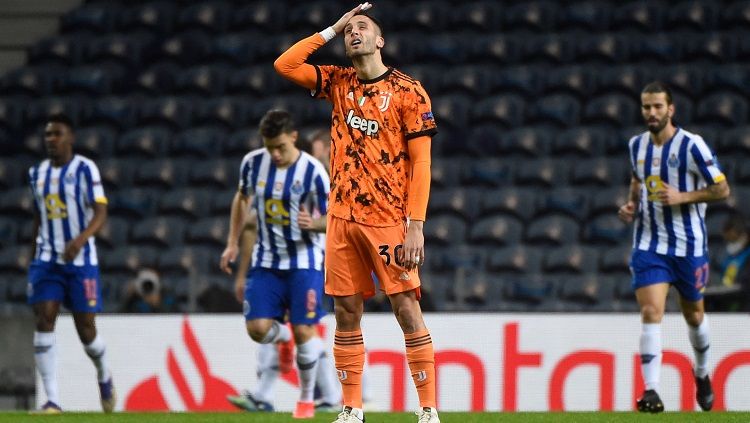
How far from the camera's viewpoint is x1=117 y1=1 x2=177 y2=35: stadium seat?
1496 cm

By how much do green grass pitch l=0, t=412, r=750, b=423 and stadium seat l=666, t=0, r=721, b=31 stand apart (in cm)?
709

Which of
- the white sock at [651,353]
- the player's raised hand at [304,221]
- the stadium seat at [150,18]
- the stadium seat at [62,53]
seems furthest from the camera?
the stadium seat at [150,18]

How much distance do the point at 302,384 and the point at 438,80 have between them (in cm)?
628

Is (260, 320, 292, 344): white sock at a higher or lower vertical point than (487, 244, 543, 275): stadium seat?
lower

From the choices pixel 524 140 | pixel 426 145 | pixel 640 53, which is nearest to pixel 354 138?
pixel 426 145

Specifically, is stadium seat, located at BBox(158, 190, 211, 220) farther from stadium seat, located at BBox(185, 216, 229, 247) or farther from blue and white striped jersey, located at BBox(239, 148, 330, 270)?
blue and white striped jersey, located at BBox(239, 148, 330, 270)

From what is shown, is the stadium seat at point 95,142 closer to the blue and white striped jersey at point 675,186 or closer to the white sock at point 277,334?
the white sock at point 277,334

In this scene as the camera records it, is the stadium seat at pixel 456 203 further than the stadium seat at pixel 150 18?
No

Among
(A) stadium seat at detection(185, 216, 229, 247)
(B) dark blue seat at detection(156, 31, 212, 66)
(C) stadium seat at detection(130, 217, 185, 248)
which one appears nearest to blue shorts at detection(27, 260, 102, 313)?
(A) stadium seat at detection(185, 216, 229, 247)

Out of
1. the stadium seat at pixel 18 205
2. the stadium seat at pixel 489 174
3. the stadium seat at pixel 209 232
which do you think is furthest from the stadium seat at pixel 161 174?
the stadium seat at pixel 489 174

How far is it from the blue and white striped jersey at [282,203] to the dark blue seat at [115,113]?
6405 mm

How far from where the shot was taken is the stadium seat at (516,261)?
1196 centimetres

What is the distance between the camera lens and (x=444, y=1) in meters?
14.5

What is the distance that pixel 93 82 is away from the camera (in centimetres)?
1444
